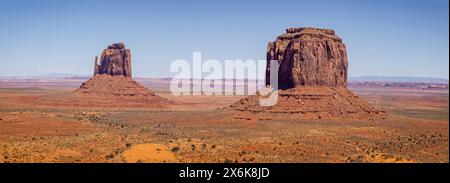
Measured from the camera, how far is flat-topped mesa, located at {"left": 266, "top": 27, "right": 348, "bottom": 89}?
62.5m

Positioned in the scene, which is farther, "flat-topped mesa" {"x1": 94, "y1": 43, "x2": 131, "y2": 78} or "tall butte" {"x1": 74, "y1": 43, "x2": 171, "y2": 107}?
"flat-topped mesa" {"x1": 94, "y1": 43, "x2": 131, "y2": 78}

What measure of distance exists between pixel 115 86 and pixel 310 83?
50581 millimetres

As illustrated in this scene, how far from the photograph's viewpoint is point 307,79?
62938mm

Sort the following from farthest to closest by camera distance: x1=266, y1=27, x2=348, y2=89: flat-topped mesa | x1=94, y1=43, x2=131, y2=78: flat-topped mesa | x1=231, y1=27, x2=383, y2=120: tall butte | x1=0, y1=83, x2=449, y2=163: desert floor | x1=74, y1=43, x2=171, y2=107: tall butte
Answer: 1. x1=94, y1=43, x2=131, y2=78: flat-topped mesa
2. x1=74, y1=43, x2=171, y2=107: tall butte
3. x1=266, y1=27, x2=348, y2=89: flat-topped mesa
4. x1=231, y1=27, x2=383, y2=120: tall butte
5. x1=0, y1=83, x2=449, y2=163: desert floor

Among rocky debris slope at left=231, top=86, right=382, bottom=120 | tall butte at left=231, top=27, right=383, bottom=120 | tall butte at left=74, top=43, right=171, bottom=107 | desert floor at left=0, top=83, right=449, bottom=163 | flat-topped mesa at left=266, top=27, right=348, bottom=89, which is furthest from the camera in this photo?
tall butte at left=74, top=43, right=171, bottom=107

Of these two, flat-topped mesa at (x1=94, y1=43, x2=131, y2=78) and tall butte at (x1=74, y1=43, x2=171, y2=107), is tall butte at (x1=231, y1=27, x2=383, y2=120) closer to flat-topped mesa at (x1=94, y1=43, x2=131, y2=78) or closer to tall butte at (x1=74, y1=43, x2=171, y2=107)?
tall butte at (x1=74, y1=43, x2=171, y2=107)

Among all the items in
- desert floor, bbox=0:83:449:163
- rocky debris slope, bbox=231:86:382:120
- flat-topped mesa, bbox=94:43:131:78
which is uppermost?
flat-topped mesa, bbox=94:43:131:78

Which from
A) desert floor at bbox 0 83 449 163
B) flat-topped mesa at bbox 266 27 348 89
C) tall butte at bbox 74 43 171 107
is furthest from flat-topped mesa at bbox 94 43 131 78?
flat-topped mesa at bbox 266 27 348 89

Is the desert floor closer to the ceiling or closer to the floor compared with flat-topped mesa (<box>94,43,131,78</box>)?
closer to the floor

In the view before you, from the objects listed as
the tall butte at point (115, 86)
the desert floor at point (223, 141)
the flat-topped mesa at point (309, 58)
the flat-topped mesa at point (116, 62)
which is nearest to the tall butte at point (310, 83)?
the flat-topped mesa at point (309, 58)

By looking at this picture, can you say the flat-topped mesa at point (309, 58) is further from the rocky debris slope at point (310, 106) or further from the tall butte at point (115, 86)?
the tall butte at point (115, 86)

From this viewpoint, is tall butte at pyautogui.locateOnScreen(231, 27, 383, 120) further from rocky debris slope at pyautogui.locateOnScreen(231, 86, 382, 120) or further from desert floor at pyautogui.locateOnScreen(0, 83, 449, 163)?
desert floor at pyautogui.locateOnScreen(0, 83, 449, 163)

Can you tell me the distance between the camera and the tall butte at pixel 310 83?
6014cm
